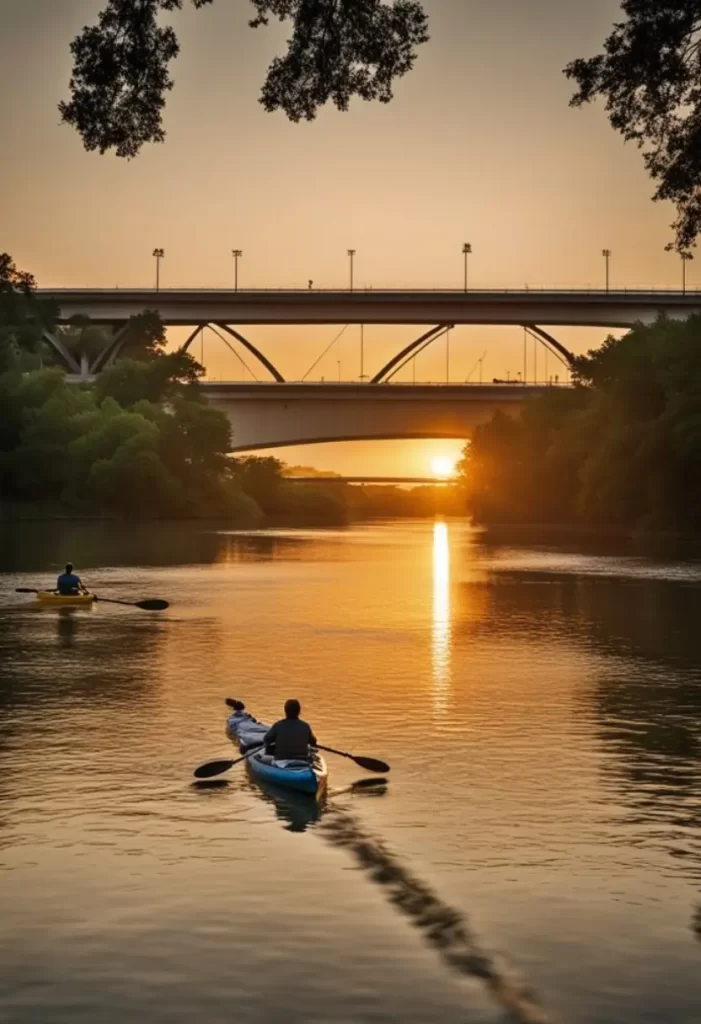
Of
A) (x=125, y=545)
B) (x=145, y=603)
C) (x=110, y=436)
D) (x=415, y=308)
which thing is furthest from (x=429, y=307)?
(x=145, y=603)

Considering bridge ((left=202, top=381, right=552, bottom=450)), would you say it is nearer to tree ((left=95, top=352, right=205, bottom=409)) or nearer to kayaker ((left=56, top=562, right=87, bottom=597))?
tree ((left=95, top=352, right=205, bottom=409))

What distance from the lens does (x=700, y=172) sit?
20.8 metres

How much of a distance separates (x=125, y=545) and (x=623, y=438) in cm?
3105

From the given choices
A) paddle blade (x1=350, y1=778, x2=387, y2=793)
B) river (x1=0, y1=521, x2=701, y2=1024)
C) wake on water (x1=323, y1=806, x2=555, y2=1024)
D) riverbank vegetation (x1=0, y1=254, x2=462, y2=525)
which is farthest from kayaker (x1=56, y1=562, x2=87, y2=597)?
riverbank vegetation (x1=0, y1=254, x2=462, y2=525)

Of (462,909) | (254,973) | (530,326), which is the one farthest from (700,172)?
(530,326)

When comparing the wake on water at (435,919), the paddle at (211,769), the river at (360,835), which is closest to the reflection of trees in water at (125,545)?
the river at (360,835)

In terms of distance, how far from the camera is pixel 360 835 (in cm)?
1783

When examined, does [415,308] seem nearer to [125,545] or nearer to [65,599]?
[125,545]

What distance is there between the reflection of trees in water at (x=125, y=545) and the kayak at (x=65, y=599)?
38.3 feet

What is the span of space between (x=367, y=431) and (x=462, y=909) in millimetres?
118568

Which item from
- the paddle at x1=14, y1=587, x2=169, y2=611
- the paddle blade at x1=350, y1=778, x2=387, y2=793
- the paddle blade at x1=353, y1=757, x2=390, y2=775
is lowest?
the paddle blade at x1=350, y1=778, x2=387, y2=793

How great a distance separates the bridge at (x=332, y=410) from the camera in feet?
431

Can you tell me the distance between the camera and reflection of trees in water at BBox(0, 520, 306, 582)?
68.8 m

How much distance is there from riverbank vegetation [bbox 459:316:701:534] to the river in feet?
167
